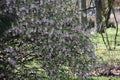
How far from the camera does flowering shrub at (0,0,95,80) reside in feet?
17.7

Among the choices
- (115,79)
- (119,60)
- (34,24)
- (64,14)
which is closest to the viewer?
(34,24)

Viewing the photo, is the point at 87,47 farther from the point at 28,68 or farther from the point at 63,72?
the point at 28,68

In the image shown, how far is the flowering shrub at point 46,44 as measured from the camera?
540 centimetres

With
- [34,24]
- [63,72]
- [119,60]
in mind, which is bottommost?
[119,60]

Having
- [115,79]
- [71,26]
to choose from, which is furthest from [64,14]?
[115,79]

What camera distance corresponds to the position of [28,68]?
18.7 ft

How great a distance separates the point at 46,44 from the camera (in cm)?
554

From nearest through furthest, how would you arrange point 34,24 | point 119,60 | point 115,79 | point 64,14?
1. point 34,24
2. point 64,14
3. point 115,79
4. point 119,60

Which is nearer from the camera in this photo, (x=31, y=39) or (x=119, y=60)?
(x=31, y=39)

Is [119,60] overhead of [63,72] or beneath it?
beneath

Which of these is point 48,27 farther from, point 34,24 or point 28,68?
point 28,68

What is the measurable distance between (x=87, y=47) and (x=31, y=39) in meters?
0.88

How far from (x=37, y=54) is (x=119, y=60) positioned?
16.5 ft

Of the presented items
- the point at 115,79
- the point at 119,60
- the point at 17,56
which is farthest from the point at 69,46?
the point at 119,60
